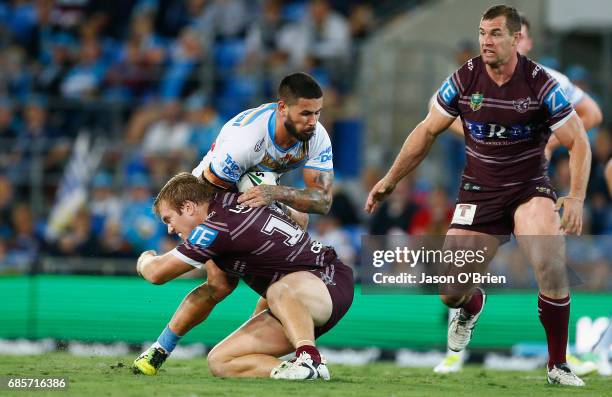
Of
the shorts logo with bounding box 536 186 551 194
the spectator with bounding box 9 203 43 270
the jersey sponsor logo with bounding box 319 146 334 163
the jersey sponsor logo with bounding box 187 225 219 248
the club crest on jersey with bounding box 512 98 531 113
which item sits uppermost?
the club crest on jersey with bounding box 512 98 531 113

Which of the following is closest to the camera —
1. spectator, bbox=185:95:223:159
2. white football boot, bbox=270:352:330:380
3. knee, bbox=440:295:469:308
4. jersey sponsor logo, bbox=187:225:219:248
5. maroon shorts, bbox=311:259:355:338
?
white football boot, bbox=270:352:330:380

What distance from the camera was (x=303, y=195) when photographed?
743 cm

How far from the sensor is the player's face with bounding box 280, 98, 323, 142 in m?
7.28

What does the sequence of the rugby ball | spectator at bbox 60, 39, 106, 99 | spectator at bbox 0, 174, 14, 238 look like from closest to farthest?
1. the rugby ball
2. spectator at bbox 0, 174, 14, 238
3. spectator at bbox 60, 39, 106, 99

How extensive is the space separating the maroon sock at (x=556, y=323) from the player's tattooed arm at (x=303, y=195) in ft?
5.21

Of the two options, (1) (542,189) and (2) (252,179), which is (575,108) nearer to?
(1) (542,189)

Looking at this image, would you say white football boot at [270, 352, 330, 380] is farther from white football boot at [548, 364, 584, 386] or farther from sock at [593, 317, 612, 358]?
sock at [593, 317, 612, 358]

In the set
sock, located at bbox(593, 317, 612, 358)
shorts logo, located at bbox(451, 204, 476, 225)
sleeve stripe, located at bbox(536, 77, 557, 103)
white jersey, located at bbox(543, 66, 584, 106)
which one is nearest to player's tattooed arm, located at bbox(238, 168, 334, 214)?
shorts logo, located at bbox(451, 204, 476, 225)

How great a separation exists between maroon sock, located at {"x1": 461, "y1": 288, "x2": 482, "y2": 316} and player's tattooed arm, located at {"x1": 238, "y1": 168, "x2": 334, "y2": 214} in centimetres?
126

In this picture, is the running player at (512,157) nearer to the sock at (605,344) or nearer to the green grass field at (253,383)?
the green grass field at (253,383)

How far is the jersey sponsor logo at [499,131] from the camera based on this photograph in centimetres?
741

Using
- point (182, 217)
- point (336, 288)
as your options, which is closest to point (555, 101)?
point (336, 288)

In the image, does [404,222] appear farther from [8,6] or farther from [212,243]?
[8,6]

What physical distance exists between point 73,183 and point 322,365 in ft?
31.1
